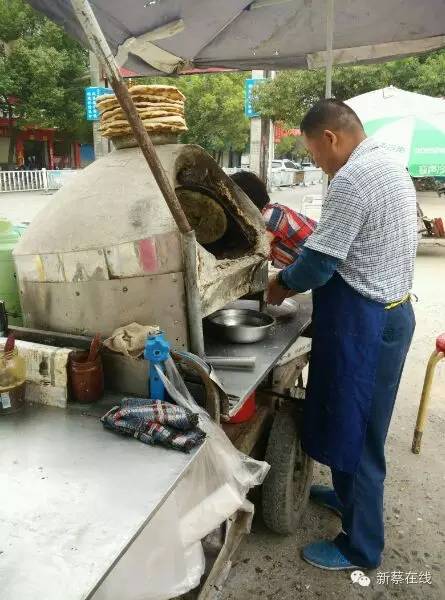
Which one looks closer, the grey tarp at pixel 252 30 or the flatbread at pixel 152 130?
the flatbread at pixel 152 130

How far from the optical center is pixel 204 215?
284 centimetres

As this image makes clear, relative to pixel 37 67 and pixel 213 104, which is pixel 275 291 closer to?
pixel 37 67

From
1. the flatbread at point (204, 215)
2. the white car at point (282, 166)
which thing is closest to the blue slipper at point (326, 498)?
the flatbread at point (204, 215)

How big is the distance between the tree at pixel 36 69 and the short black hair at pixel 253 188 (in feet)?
68.3

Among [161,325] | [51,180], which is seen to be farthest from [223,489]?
[51,180]

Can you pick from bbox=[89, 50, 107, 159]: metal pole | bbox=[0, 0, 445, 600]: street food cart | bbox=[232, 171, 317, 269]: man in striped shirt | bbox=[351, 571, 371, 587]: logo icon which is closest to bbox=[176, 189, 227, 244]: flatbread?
bbox=[0, 0, 445, 600]: street food cart

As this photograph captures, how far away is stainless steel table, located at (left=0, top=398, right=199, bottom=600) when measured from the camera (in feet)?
3.51

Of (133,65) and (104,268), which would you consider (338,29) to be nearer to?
(133,65)

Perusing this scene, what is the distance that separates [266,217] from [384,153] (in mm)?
995

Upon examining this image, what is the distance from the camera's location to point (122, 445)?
1531 mm

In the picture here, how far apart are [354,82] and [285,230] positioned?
14.1 metres

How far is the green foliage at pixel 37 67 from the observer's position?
67.9ft

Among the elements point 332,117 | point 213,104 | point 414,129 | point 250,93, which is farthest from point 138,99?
point 213,104

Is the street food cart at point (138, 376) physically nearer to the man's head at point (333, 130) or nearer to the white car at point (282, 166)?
the man's head at point (333, 130)
